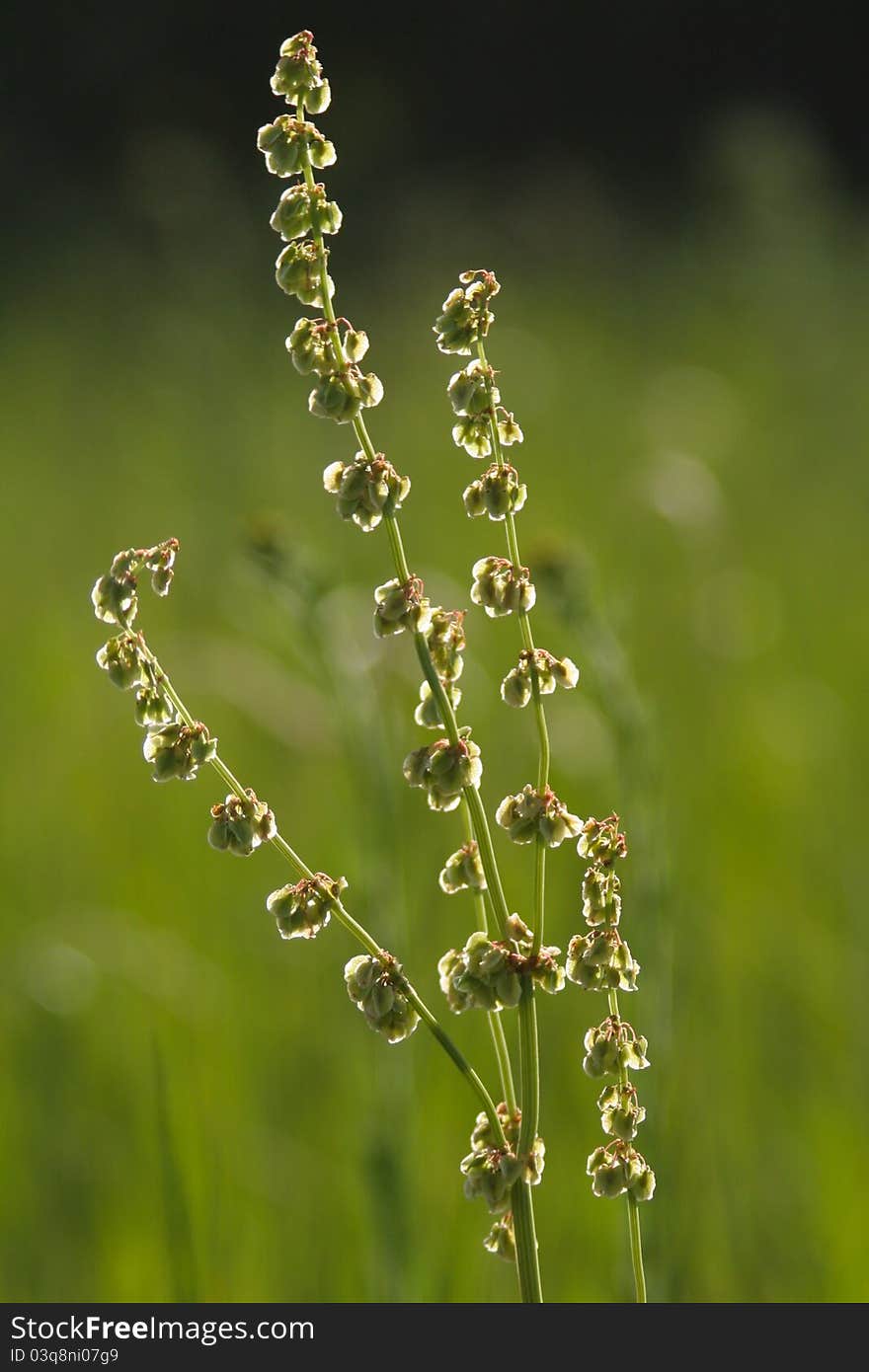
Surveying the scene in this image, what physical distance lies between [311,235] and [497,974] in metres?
0.29

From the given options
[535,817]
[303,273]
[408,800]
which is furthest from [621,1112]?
[408,800]

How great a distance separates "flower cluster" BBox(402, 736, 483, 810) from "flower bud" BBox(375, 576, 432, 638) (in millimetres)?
47

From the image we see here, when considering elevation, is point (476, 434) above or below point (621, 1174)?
above

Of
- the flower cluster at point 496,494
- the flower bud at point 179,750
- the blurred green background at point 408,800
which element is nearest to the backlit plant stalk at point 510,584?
the flower cluster at point 496,494

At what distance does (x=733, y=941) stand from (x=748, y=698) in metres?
0.95

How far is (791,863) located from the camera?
2.18 m

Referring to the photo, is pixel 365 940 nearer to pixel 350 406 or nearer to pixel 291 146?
pixel 350 406

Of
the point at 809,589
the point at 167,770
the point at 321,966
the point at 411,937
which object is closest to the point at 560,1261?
the point at 411,937

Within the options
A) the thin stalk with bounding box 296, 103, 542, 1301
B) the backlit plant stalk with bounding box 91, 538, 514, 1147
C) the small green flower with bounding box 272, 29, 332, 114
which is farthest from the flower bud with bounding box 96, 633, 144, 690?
the small green flower with bounding box 272, 29, 332, 114

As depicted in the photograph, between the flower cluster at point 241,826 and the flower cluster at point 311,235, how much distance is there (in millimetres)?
120

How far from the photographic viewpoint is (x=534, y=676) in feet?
1.85

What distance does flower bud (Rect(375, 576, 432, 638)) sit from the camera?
20.7 inches

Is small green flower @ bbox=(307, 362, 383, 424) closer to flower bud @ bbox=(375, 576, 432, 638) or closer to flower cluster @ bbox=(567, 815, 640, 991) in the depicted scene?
flower bud @ bbox=(375, 576, 432, 638)

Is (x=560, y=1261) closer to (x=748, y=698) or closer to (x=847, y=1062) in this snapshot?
(x=847, y=1062)
